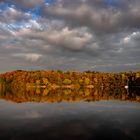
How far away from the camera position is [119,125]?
4094 centimetres

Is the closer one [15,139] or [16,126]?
[15,139]

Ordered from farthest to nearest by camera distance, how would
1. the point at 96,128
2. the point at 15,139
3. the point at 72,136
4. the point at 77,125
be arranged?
the point at 77,125 < the point at 96,128 < the point at 72,136 < the point at 15,139

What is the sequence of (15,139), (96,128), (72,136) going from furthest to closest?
1. (96,128)
2. (72,136)
3. (15,139)

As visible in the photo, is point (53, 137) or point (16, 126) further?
point (16, 126)

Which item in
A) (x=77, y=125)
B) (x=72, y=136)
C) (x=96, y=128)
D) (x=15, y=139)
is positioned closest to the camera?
(x=15, y=139)

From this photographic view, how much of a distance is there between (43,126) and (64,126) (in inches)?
107

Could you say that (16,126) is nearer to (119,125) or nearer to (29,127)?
(29,127)

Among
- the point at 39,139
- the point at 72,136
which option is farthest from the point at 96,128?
the point at 39,139

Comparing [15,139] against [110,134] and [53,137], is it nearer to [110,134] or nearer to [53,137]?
[53,137]

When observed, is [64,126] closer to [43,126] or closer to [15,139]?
[43,126]

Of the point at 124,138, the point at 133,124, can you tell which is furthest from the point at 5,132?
the point at 133,124

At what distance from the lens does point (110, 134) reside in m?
34.1

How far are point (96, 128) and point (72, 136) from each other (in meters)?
6.11

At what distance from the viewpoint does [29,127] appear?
39.3m
